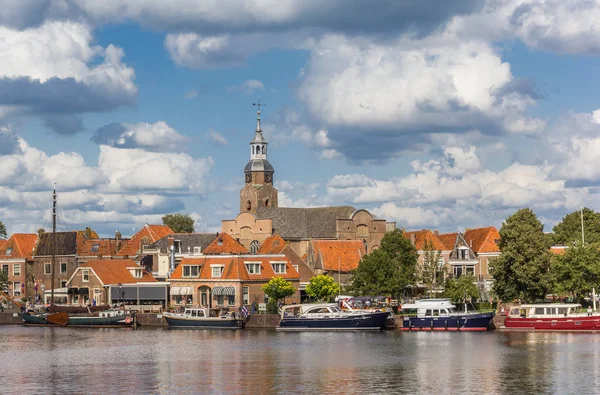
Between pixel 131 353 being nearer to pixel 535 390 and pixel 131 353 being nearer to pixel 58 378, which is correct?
pixel 58 378

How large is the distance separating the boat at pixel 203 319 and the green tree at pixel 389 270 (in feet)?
51.5

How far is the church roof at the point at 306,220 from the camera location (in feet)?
551

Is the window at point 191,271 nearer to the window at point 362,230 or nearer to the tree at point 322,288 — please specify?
the tree at point 322,288

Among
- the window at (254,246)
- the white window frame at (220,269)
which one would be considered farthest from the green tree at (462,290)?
the window at (254,246)

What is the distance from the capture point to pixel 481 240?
486 feet

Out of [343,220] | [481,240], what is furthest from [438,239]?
[343,220]

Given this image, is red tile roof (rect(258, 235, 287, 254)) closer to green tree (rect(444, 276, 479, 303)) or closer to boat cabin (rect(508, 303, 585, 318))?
green tree (rect(444, 276, 479, 303))

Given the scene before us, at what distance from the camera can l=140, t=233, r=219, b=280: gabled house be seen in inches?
6196

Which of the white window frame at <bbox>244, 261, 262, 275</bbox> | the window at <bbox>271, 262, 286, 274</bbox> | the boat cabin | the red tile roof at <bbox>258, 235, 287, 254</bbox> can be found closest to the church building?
the red tile roof at <bbox>258, 235, 287, 254</bbox>

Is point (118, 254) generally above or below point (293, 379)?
above

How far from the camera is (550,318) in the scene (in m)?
109

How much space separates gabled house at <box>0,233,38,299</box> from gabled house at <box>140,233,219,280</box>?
23.9m

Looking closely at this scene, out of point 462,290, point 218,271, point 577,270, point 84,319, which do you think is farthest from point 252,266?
point 577,270

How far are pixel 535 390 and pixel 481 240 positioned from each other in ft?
270
